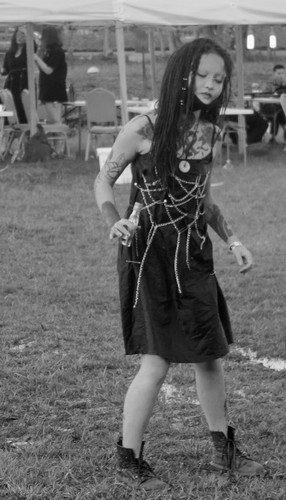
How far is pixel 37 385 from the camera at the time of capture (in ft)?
16.1

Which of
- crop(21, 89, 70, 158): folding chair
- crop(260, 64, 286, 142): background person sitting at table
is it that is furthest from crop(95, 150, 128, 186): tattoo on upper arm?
crop(260, 64, 286, 142): background person sitting at table

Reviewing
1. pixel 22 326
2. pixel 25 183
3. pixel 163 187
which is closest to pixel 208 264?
pixel 163 187

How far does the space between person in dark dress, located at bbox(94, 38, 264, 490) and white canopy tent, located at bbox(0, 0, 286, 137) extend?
32.1 feet

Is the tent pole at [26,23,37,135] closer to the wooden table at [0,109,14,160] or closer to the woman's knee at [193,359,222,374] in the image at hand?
the wooden table at [0,109,14,160]

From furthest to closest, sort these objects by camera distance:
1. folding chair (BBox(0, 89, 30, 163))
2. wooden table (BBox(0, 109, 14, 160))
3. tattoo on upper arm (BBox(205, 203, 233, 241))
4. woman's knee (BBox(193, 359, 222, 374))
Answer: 1. folding chair (BBox(0, 89, 30, 163))
2. wooden table (BBox(0, 109, 14, 160))
3. tattoo on upper arm (BBox(205, 203, 233, 241))
4. woman's knee (BBox(193, 359, 222, 374))

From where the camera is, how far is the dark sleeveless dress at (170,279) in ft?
12.0

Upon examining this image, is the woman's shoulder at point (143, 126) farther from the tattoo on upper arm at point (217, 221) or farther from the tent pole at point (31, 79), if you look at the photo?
the tent pole at point (31, 79)

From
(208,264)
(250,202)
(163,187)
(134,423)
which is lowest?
(250,202)

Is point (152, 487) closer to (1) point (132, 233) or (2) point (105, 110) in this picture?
(1) point (132, 233)

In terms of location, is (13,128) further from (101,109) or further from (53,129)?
(101,109)

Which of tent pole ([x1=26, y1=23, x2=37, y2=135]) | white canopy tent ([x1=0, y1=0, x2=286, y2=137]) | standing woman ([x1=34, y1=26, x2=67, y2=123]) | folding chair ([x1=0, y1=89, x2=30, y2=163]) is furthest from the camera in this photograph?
standing woman ([x1=34, y1=26, x2=67, y2=123])

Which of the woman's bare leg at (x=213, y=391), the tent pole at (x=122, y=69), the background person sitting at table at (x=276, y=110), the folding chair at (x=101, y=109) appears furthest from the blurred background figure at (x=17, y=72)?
the woman's bare leg at (x=213, y=391)

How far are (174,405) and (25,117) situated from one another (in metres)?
12.5

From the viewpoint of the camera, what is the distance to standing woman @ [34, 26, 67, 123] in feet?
53.8
